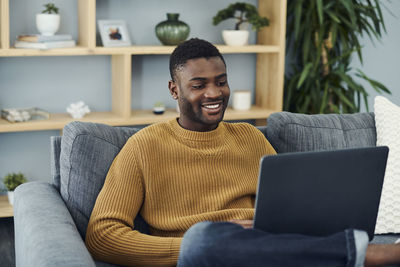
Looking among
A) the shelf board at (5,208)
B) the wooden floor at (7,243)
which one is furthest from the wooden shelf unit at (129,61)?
the wooden floor at (7,243)

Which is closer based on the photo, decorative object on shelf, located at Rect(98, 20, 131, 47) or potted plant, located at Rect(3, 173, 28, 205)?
potted plant, located at Rect(3, 173, 28, 205)

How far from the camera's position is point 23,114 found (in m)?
3.03

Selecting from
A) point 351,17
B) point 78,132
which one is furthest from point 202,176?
point 351,17

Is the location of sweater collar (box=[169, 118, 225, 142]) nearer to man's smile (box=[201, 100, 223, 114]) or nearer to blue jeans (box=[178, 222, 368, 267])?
man's smile (box=[201, 100, 223, 114])

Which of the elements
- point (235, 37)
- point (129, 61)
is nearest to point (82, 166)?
point (129, 61)

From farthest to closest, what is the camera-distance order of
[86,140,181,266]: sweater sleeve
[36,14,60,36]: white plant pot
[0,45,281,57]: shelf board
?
[36,14,60,36]: white plant pot < [0,45,281,57]: shelf board < [86,140,181,266]: sweater sleeve

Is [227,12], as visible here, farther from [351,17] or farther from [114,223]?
[114,223]

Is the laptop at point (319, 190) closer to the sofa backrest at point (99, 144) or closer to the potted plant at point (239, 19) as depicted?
the sofa backrest at point (99, 144)

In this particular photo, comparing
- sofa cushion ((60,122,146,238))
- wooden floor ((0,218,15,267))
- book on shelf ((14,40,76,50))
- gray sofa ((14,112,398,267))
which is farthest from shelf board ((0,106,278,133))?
sofa cushion ((60,122,146,238))

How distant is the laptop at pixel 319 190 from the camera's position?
1.17m

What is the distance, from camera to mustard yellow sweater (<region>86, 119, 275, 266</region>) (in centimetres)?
156

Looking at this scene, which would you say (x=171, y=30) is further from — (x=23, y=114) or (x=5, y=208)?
(x=5, y=208)

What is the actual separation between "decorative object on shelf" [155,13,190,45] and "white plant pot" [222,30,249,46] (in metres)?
0.27

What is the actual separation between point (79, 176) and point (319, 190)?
809 mm
